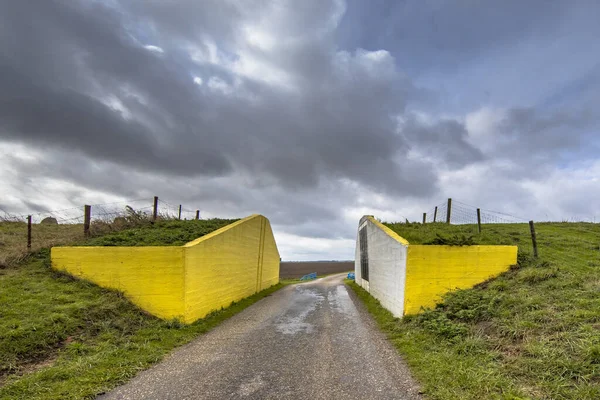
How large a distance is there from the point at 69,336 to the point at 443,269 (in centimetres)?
851

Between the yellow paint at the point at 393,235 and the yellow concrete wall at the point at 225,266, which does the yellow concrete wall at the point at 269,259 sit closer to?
the yellow concrete wall at the point at 225,266

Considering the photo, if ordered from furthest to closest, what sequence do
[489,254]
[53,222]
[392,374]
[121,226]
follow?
[53,222]
[121,226]
[489,254]
[392,374]

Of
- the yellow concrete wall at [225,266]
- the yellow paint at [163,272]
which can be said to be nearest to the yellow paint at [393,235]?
the yellow concrete wall at [225,266]

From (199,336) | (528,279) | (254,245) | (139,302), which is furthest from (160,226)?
(528,279)

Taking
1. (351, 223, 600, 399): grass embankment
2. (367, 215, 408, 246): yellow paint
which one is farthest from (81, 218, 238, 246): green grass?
(351, 223, 600, 399): grass embankment

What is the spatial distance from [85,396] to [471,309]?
704 centimetres

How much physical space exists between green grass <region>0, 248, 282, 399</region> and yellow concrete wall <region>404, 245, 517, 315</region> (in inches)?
209

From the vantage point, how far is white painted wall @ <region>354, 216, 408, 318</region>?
30.9 ft

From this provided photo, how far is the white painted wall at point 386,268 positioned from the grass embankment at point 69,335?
502 centimetres

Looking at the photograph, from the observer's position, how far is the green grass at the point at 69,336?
16.4 feet

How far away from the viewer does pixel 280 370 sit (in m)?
5.68

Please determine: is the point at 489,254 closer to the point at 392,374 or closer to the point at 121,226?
the point at 392,374

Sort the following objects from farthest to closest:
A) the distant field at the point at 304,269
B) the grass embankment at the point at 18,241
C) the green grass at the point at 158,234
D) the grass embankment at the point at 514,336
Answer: the distant field at the point at 304,269 < the green grass at the point at 158,234 < the grass embankment at the point at 18,241 < the grass embankment at the point at 514,336

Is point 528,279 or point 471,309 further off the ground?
point 528,279
